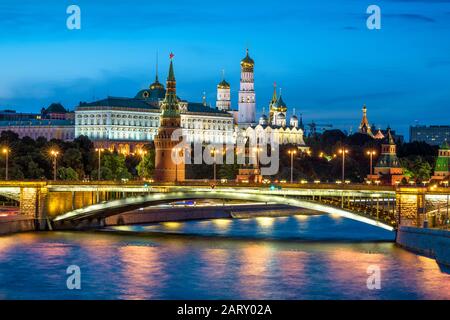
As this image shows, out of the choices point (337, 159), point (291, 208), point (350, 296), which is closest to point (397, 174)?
point (337, 159)

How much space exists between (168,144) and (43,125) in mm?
60259

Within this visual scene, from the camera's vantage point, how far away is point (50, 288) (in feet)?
129

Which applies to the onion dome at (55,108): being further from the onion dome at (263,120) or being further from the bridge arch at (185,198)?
the bridge arch at (185,198)

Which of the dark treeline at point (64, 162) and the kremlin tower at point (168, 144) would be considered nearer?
the dark treeline at point (64, 162)

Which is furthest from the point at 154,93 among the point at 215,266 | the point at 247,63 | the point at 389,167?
the point at 215,266

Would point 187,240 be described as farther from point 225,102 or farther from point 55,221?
point 225,102

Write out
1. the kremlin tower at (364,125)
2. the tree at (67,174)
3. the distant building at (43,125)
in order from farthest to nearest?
the kremlin tower at (364,125), the distant building at (43,125), the tree at (67,174)

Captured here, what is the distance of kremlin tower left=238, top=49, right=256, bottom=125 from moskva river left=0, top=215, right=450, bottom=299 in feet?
338

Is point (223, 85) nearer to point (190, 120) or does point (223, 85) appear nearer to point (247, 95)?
point (247, 95)

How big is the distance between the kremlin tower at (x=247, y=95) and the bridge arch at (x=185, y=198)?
101 metres

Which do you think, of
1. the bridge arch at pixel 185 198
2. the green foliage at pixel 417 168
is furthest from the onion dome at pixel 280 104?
the bridge arch at pixel 185 198

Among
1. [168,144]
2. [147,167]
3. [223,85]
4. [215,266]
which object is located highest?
[223,85]

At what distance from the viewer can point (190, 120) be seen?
150 meters

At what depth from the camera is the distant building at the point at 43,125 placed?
144 m
